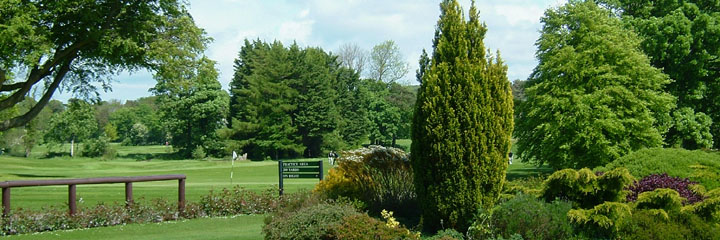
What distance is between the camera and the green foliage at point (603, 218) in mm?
7629

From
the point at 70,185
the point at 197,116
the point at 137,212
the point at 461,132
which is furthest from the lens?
the point at 197,116

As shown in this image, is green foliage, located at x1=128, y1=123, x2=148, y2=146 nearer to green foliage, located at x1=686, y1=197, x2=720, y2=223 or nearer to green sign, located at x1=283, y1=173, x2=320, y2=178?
green sign, located at x1=283, y1=173, x2=320, y2=178

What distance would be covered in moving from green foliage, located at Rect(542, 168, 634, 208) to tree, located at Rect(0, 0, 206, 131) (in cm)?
1564

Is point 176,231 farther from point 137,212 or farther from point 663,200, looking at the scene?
point 663,200

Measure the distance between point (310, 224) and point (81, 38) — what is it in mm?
16497

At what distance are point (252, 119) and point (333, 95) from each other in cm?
1056

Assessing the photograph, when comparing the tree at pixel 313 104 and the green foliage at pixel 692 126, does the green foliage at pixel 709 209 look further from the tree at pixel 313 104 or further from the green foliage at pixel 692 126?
the tree at pixel 313 104

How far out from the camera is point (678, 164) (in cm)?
1006

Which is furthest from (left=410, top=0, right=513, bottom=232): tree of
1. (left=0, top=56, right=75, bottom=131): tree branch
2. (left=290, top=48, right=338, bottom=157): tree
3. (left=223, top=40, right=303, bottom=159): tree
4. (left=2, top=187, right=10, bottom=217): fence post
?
(left=290, top=48, right=338, bottom=157): tree

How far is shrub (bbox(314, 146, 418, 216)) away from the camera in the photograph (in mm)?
11500

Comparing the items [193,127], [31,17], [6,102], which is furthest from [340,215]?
[193,127]

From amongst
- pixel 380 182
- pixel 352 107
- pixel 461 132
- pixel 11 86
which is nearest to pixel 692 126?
pixel 380 182

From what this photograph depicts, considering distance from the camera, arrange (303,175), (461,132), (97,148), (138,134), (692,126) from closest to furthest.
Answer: (461,132)
(303,175)
(692,126)
(97,148)
(138,134)

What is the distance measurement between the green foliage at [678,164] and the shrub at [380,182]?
3.66m
